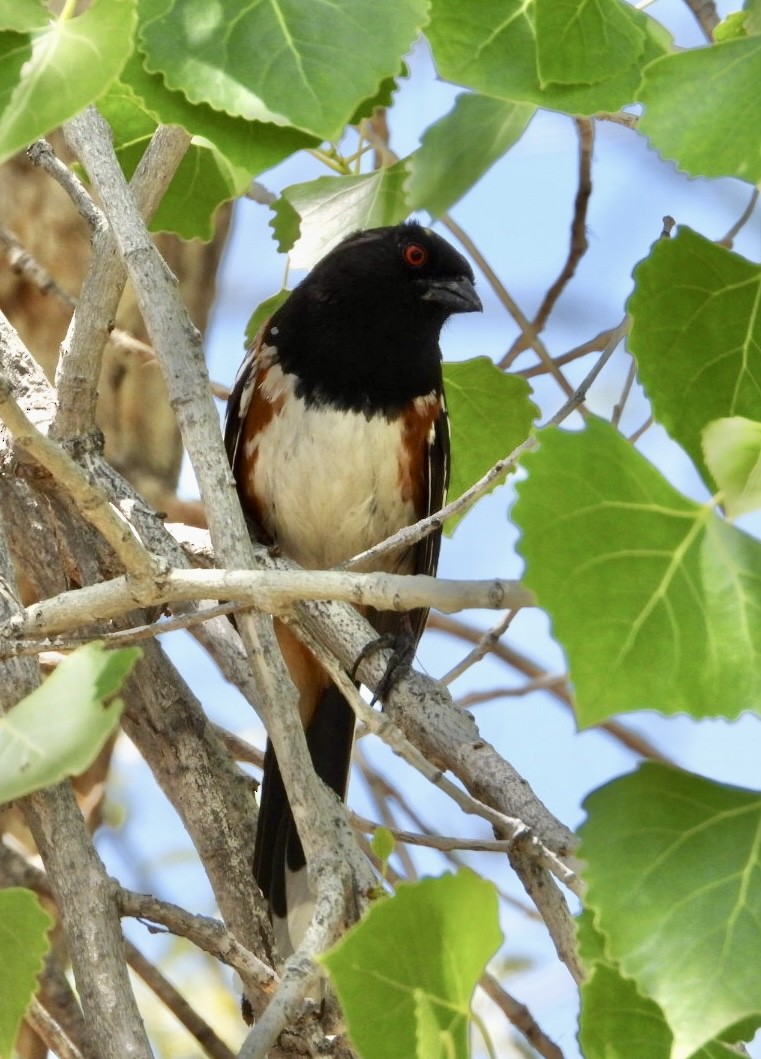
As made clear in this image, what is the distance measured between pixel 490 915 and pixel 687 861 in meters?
0.18

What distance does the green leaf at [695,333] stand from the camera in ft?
4.65

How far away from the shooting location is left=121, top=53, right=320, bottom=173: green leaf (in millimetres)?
1436

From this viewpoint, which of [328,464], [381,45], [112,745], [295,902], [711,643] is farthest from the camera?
[112,745]

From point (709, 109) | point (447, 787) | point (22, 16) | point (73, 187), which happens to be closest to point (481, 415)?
point (73, 187)

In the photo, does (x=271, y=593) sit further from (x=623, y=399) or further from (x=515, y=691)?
(x=515, y=691)

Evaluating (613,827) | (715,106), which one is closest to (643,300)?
(715,106)

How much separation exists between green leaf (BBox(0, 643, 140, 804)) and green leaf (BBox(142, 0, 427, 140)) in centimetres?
52

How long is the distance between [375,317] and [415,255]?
0.23 meters

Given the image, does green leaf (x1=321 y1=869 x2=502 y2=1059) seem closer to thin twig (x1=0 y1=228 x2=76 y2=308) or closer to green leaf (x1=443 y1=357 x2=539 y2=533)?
green leaf (x1=443 y1=357 x2=539 y2=533)

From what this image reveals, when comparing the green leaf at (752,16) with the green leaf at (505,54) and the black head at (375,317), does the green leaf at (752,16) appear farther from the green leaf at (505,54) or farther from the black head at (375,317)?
the black head at (375,317)

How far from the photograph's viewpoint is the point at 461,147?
1555 millimetres

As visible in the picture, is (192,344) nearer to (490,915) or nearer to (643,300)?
(643,300)

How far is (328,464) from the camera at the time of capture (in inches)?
128

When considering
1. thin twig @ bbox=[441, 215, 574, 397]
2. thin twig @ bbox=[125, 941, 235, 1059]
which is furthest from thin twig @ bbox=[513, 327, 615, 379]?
thin twig @ bbox=[125, 941, 235, 1059]
